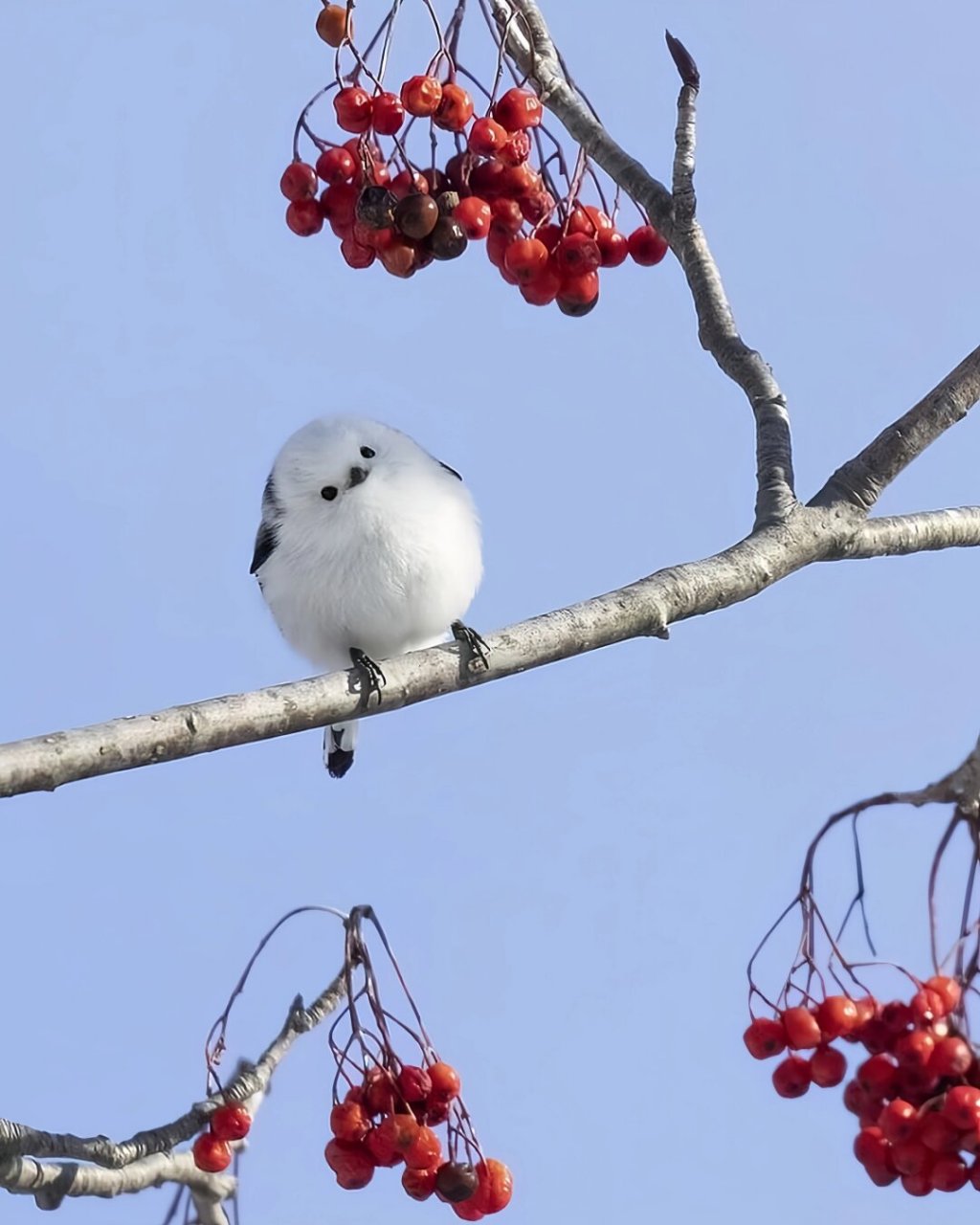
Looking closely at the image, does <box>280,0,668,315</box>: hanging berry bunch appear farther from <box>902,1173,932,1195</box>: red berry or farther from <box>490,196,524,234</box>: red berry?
<box>902,1173,932,1195</box>: red berry

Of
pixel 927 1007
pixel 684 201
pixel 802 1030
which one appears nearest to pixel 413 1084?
pixel 802 1030

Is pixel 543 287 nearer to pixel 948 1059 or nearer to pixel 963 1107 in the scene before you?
pixel 948 1059

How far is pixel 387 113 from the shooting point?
14.8 ft

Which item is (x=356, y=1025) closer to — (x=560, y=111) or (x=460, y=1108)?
(x=460, y=1108)

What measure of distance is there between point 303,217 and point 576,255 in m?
0.75

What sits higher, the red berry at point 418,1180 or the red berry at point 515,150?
the red berry at point 515,150

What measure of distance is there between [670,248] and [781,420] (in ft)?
2.18

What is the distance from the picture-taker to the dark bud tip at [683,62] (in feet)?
15.0

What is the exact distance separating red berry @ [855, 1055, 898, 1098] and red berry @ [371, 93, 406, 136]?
2.61 m

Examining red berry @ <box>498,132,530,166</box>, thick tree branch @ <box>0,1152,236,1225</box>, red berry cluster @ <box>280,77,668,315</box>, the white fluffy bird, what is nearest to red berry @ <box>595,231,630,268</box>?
red berry cluster @ <box>280,77,668,315</box>

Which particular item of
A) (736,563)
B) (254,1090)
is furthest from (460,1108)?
(736,563)

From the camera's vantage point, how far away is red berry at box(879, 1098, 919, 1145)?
3670mm

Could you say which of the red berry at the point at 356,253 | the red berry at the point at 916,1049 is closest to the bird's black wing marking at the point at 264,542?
the red berry at the point at 356,253

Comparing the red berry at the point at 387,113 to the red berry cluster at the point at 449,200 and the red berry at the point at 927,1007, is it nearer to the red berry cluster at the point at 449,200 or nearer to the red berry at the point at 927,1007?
the red berry cluster at the point at 449,200
